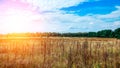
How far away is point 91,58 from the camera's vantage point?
970cm

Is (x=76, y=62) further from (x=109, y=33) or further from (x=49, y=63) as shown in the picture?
(x=109, y=33)

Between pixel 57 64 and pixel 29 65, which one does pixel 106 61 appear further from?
pixel 29 65

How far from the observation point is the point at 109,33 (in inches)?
2645

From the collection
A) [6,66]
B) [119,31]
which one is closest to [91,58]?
[6,66]

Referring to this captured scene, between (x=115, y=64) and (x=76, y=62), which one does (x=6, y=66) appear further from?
(x=115, y=64)

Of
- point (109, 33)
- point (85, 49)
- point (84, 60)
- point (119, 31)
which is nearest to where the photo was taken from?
point (84, 60)

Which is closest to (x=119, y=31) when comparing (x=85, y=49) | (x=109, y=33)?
(x=109, y=33)

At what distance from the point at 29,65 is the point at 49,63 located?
0.78 metres

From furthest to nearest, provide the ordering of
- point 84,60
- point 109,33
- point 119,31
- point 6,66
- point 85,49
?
point 109,33
point 119,31
point 85,49
point 84,60
point 6,66

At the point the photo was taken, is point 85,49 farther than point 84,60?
Yes

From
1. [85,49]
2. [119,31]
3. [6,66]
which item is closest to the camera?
[6,66]

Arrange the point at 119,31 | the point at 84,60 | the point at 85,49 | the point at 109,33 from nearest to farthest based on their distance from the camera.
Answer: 1. the point at 84,60
2. the point at 85,49
3. the point at 119,31
4. the point at 109,33

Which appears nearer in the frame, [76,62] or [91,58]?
[76,62]

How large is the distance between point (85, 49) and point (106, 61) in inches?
55.5
